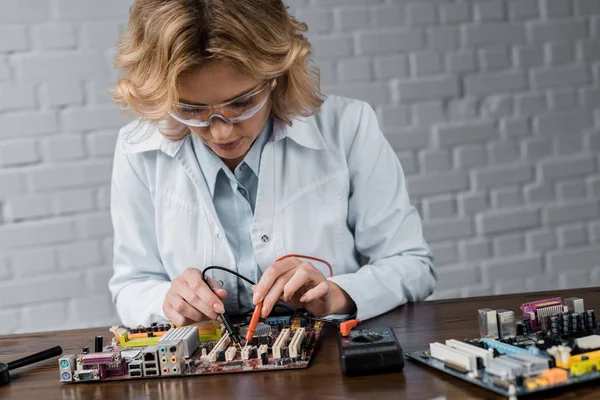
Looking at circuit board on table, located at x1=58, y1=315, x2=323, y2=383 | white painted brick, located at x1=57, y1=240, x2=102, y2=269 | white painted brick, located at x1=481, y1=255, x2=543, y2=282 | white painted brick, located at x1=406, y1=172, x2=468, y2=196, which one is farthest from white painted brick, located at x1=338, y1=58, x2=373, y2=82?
circuit board on table, located at x1=58, y1=315, x2=323, y2=383

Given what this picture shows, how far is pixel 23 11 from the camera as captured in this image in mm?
2672

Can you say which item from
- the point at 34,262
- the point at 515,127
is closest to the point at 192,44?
the point at 34,262

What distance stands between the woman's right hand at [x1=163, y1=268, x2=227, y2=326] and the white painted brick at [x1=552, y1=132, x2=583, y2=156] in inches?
82.8

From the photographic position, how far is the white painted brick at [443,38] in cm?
297

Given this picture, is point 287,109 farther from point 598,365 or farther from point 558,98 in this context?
point 558,98

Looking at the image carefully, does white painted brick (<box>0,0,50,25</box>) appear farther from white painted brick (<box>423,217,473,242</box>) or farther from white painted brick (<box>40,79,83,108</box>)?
white painted brick (<box>423,217,473,242</box>)

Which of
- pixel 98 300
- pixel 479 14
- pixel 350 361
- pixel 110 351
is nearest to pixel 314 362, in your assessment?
A: pixel 350 361

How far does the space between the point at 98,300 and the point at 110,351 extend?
5.17ft

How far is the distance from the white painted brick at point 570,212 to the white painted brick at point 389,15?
3.48ft

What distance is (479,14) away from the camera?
300 centimetres

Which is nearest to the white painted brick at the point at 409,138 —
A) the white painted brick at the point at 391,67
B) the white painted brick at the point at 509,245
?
the white painted brick at the point at 391,67

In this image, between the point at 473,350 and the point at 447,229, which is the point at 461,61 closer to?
the point at 447,229

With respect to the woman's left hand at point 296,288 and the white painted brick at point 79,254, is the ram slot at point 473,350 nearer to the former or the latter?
the woman's left hand at point 296,288

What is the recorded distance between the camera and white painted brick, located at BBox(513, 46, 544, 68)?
3.05 meters
